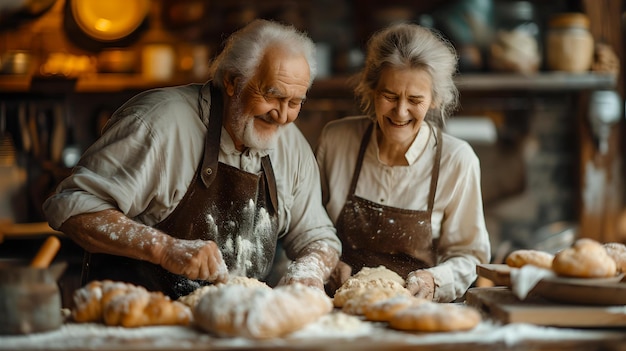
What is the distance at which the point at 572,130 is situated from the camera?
5.55m

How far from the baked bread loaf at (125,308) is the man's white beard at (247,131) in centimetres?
82

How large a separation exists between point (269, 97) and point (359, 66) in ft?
7.79

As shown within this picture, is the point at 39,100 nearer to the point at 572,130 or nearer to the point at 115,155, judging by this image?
the point at 115,155

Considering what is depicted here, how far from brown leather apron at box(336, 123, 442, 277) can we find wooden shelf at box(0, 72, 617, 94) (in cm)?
190

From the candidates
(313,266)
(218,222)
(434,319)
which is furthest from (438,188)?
(434,319)

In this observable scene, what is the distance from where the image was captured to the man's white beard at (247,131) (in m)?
2.89

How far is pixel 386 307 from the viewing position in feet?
7.52

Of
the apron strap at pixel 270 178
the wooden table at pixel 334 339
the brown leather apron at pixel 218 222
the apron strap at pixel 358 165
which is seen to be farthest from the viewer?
the apron strap at pixel 358 165

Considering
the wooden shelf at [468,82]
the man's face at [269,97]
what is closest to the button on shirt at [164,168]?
the man's face at [269,97]

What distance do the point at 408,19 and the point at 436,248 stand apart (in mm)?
2435

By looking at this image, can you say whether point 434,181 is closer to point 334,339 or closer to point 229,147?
point 229,147

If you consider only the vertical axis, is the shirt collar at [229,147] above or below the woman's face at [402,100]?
below

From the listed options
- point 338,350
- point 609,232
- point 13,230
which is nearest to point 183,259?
point 338,350

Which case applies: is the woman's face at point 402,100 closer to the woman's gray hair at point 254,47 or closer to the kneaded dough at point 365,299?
the woman's gray hair at point 254,47
